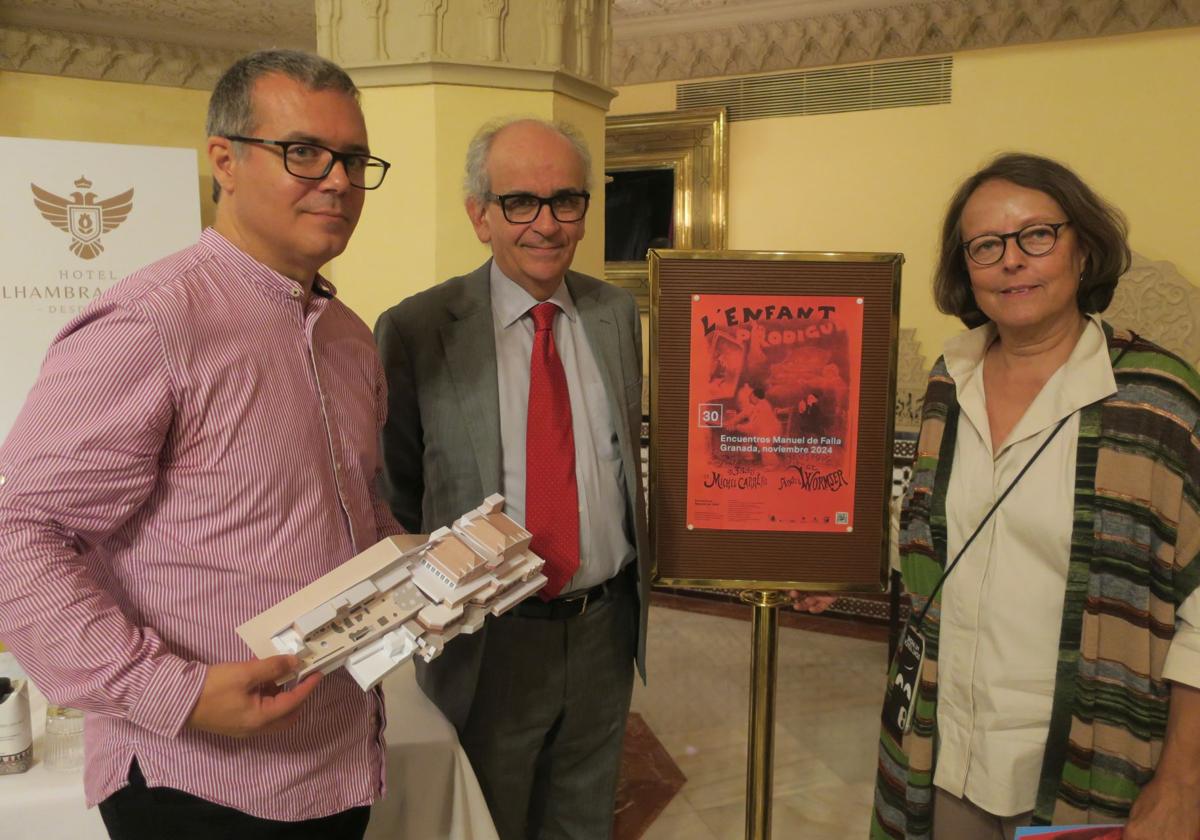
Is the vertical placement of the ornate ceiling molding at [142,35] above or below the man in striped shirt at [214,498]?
above

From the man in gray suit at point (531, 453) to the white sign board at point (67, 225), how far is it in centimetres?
329

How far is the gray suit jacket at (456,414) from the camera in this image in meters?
1.76

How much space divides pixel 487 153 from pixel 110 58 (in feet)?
15.4

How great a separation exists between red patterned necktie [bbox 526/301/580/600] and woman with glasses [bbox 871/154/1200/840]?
2.21 feet

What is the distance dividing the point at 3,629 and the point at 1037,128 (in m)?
4.81

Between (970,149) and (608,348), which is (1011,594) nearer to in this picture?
(608,348)

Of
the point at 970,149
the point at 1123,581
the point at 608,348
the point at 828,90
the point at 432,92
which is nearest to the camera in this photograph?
the point at 1123,581

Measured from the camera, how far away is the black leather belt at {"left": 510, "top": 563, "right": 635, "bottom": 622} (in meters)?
1.80

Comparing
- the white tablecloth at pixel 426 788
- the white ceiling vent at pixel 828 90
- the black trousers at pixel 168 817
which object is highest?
the white ceiling vent at pixel 828 90

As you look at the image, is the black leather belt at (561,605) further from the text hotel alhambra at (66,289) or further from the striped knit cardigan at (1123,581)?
the text hotel alhambra at (66,289)

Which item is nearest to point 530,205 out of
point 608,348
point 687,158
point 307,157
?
point 608,348

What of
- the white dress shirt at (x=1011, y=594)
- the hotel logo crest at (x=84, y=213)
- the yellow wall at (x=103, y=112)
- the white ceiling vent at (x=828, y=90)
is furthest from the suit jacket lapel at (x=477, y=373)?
the yellow wall at (x=103, y=112)

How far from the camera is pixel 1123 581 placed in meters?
1.38

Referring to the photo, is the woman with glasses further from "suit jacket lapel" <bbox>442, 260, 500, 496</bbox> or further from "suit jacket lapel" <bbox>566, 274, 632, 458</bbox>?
"suit jacket lapel" <bbox>442, 260, 500, 496</bbox>
